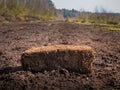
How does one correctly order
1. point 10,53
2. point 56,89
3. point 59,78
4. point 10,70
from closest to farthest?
1. point 56,89
2. point 59,78
3. point 10,70
4. point 10,53

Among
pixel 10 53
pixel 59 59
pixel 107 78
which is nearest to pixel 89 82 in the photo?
pixel 107 78

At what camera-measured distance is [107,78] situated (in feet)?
35.5

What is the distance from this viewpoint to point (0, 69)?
12156 mm

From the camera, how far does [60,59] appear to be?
11242mm

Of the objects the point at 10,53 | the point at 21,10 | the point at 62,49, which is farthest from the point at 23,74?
the point at 21,10

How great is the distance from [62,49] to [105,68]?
2.18 metres

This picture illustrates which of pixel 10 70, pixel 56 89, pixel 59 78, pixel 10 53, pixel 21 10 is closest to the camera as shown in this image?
pixel 56 89

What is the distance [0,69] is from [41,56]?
1962mm

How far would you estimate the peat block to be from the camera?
11.2 m

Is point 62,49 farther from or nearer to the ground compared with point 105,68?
farther from the ground

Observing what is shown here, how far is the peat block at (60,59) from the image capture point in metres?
11.2

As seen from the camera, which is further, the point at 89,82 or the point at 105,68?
the point at 105,68

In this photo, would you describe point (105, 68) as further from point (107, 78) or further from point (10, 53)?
point (10, 53)

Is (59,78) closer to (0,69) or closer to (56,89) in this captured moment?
(56,89)
